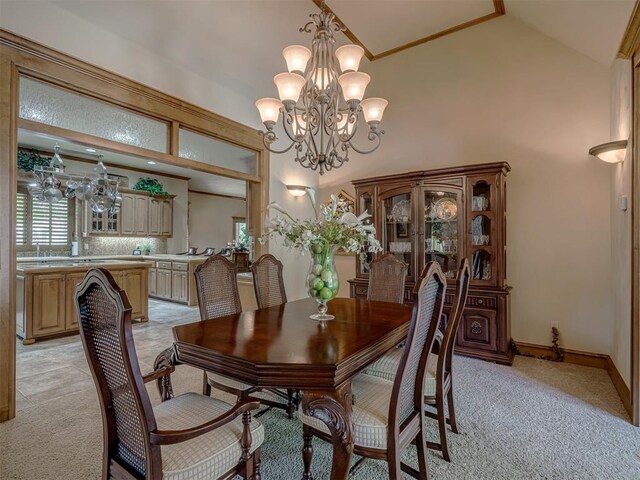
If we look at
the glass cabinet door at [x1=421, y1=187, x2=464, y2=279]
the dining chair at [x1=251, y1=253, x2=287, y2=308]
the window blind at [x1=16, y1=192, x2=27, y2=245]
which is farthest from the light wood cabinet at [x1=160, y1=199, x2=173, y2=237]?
the glass cabinet door at [x1=421, y1=187, x2=464, y2=279]

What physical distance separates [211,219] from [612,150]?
30.5 ft

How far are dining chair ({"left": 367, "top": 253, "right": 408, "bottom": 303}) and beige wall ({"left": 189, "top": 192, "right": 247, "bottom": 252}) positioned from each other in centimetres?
681

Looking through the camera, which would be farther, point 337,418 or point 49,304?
point 49,304

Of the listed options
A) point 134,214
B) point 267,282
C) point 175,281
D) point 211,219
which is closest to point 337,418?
point 267,282

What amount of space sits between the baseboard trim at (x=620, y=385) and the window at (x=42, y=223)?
28.3 ft

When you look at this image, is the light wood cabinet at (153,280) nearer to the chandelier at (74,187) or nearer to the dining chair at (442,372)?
the chandelier at (74,187)

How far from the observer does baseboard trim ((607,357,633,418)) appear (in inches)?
96.8

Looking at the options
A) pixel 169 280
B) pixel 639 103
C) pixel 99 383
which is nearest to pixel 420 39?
pixel 639 103

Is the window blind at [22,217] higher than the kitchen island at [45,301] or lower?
higher

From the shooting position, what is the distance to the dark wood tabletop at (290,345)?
51.2 inches

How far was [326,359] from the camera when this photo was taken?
135 cm

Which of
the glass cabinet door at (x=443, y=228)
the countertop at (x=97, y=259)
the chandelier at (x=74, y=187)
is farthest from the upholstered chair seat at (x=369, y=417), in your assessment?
the chandelier at (x=74, y=187)

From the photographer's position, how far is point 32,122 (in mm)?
2455

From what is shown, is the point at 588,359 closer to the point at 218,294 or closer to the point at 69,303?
the point at 218,294
